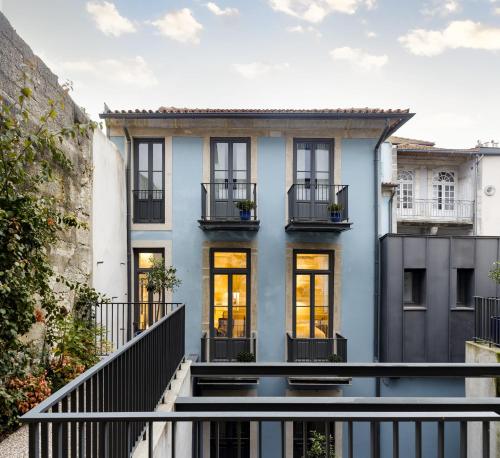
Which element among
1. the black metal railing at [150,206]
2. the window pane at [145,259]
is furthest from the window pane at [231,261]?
the black metal railing at [150,206]

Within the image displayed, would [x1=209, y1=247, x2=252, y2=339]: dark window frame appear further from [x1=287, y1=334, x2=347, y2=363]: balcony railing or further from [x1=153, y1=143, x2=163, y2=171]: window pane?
[x1=153, y1=143, x2=163, y2=171]: window pane

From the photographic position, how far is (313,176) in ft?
29.8

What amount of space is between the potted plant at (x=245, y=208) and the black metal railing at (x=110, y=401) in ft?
14.2

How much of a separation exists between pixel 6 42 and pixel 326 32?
16269 millimetres

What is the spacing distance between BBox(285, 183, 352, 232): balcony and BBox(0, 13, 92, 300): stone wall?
4678 millimetres

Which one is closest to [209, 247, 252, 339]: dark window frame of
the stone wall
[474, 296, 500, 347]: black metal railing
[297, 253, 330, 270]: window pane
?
[297, 253, 330, 270]: window pane

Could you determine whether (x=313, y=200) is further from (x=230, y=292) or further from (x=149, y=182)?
(x=149, y=182)

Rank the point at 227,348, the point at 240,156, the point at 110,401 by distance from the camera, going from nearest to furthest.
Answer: the point at 110,401 → the point at 227,348 → the point at 240,156

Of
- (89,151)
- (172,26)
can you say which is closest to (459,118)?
(172,26)

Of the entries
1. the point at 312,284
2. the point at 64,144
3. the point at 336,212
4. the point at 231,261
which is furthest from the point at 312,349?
the point at 64,144

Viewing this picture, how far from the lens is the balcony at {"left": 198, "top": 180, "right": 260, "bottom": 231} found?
330 inches

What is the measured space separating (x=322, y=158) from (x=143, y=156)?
4.86 metres

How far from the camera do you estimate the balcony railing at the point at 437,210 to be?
1527cm

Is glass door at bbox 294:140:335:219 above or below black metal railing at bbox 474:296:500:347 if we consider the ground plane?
above
